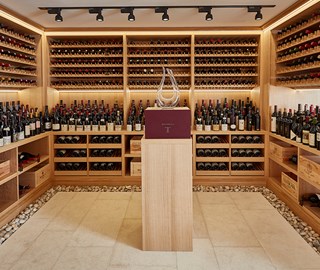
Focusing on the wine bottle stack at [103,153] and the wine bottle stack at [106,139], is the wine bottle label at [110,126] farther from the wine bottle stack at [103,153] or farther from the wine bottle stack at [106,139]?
the wine bottle stack at [103,153]

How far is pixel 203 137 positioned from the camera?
5.46 meters

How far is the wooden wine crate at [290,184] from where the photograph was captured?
13.6ft

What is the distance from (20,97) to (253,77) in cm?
365

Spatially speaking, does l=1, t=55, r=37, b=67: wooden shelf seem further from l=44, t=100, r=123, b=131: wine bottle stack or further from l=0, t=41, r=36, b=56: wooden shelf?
l=44, t=100, r=123, b=131: wine bottle stack

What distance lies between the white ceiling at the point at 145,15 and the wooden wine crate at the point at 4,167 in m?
1.78

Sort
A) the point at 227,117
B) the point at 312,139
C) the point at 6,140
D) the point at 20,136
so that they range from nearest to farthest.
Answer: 1. the point at 312,139
2. the point at 6,140
3. the point at 20,136
4. the point at 227,117

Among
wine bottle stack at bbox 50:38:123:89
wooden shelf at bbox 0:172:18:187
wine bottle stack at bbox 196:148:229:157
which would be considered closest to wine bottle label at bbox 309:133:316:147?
wine bottle stack at bbox 196:148:229:157

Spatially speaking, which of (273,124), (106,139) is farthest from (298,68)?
(106,139)

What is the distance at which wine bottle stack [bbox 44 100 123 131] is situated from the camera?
539 centimetres

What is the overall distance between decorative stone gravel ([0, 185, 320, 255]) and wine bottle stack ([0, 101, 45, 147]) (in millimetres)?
856

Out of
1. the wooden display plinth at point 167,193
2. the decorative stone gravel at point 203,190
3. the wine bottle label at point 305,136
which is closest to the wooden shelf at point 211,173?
the decorative stone gravel at point 203,190

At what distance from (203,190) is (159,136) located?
2.27m

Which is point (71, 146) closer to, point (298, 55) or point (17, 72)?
point (17, 72)

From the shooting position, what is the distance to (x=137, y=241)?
10.8ft
